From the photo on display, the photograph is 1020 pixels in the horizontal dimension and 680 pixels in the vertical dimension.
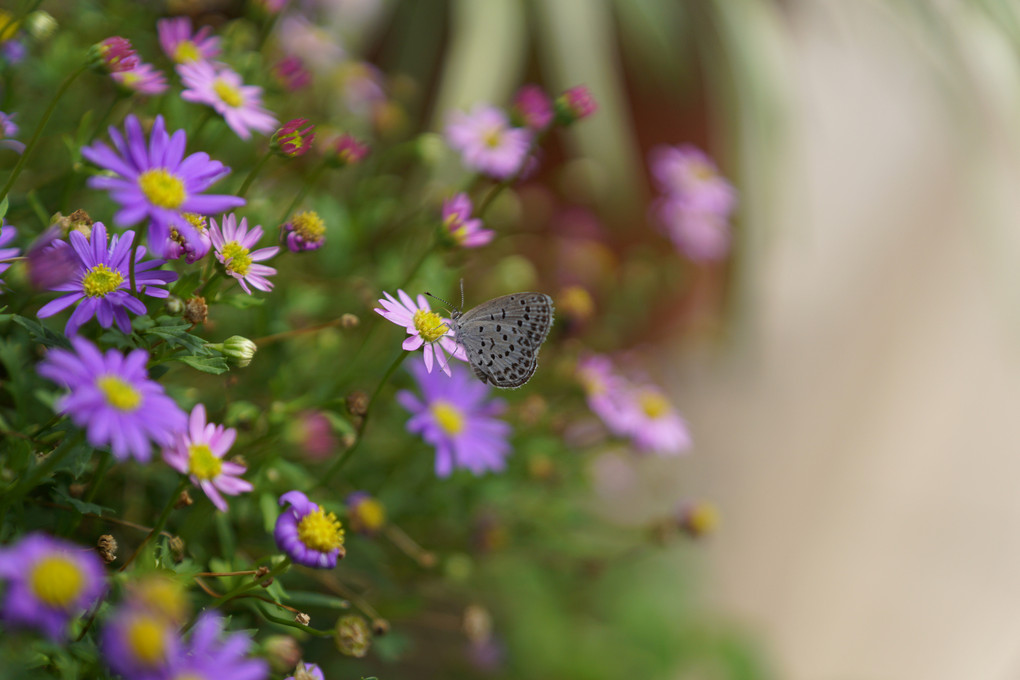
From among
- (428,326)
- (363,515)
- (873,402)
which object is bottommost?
(873,402)

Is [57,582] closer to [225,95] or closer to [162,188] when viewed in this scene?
[162,188]

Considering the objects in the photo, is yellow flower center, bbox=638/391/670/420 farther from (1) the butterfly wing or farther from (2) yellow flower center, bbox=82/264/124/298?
(2) yellow flower center, bbox=82/264/124/298

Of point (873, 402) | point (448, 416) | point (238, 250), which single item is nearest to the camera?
point (238, 250)

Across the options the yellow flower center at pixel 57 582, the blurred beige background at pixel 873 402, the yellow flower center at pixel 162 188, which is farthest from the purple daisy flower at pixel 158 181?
the blurred beige background at pixel 873 402

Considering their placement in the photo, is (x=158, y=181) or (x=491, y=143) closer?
(x=158, y=181)

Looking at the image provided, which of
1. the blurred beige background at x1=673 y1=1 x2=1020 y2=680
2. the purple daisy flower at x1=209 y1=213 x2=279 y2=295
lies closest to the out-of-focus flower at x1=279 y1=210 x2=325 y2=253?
the purple daisy flower at x1=209 y1=213 x2=279 y2=295

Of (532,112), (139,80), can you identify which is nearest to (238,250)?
(139,80)

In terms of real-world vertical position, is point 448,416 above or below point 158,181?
below
